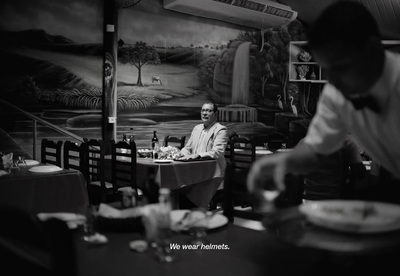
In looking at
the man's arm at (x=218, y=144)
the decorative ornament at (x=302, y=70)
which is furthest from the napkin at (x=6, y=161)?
the decorative ornament at (x=302, y=70)

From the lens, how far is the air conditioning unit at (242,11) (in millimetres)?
6348

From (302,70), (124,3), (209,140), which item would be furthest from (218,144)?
(302,70)

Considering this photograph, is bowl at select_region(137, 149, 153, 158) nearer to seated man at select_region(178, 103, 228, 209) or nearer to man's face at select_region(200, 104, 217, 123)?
seated man at select_region(178, 103, 228, 209)

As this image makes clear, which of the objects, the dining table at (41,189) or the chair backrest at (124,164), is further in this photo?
the chair backrest at (124,164)

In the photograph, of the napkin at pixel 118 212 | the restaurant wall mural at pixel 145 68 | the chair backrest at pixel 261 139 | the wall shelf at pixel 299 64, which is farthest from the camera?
the wall shelf at pixel 299 64

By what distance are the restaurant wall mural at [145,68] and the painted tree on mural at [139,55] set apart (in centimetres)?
1

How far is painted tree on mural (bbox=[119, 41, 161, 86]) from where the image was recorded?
5914 millimetres

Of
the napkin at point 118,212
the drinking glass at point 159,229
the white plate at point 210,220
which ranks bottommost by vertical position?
the white plate at point 210,220

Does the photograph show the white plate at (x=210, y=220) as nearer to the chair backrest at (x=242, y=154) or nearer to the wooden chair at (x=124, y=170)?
the wooden chair at (x=124, y=170)

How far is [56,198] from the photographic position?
3350 mm

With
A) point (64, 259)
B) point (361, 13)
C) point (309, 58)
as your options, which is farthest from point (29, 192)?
point (309, 58)

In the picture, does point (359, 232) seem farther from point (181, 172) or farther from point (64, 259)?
point (181, 172)

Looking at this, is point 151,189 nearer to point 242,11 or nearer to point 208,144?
point 208,144

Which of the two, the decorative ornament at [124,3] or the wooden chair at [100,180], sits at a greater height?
the decorative ornament at [124,3]
